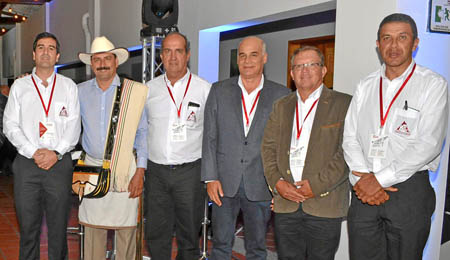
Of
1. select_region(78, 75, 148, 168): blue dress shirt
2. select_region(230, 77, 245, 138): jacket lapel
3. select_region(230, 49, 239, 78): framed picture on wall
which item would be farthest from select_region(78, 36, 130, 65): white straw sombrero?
select_region(230, 49, 239, 78): framed picture on wall

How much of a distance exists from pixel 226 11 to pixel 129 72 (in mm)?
5757

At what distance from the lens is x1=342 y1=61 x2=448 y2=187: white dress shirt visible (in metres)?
2.27

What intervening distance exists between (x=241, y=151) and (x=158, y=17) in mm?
2664

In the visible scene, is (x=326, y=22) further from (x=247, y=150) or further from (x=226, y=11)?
(x=247, y=150)

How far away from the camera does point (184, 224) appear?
10.5 ft

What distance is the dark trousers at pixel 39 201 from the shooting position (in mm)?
3000

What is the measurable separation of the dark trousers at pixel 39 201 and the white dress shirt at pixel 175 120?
599mm

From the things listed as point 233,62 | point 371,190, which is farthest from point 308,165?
point 233,62

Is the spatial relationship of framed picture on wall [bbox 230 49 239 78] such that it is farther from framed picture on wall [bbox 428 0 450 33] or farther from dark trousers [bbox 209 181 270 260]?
dark trousers [bbox 209 181 270 260]

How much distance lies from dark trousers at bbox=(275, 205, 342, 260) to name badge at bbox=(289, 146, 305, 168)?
249mm

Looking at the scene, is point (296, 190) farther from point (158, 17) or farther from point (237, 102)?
point (158, 17)

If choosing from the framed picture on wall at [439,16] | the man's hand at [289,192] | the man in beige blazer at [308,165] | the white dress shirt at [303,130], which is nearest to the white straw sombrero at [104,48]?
the man in beige blazer at [308,165]

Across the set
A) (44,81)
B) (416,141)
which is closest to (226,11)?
(44,81)

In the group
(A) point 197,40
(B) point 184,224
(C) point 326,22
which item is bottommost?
(B) point 184,224
